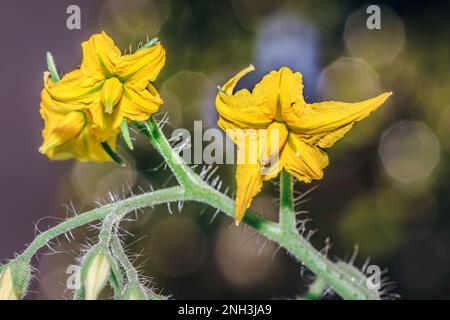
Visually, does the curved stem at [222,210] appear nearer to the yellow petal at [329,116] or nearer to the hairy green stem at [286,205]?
the hairy green stem at [286,205]

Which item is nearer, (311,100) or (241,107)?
(241,107)

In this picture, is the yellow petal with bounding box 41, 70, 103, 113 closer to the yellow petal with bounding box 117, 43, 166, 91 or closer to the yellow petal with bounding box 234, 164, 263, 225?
the yellow petal with bounding box 117, 43, 166, 91

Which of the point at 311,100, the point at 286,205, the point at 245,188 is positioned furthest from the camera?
the point at 311,100

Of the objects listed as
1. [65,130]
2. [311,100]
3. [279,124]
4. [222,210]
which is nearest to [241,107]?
[279,124]

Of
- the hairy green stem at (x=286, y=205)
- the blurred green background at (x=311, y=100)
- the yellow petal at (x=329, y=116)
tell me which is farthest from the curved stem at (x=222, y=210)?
the blurred green background at (x=311, y=100)

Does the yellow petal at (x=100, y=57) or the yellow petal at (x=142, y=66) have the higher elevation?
the yellow petal at (x=100, y=57)

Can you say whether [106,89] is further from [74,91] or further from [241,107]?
[241,107]
